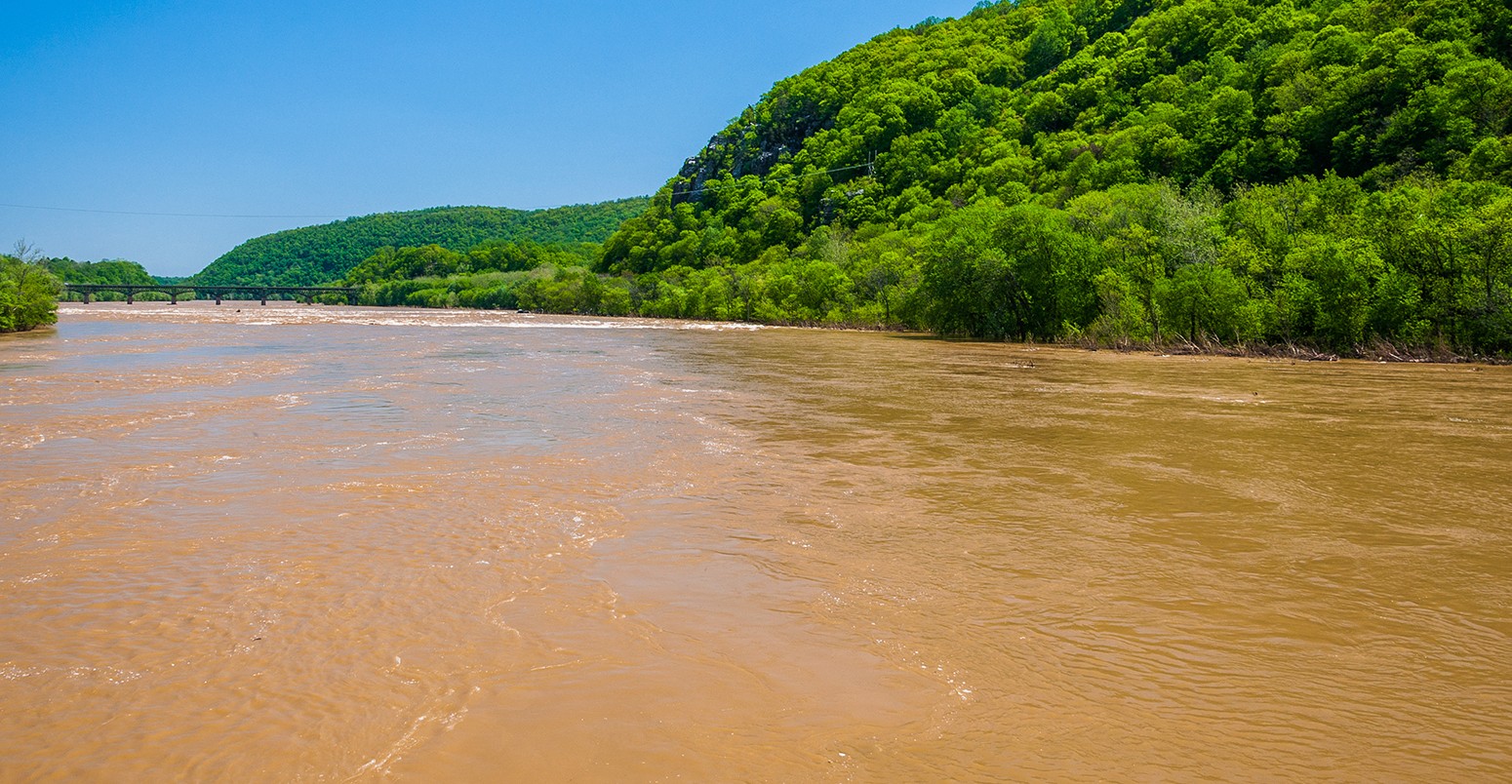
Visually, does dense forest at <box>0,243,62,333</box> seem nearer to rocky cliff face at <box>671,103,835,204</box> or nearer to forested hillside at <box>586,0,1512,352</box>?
forested hillside at <box>586,0,1512,352</box>

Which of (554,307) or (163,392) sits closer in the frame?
(163,392)

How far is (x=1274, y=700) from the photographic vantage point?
6.04m

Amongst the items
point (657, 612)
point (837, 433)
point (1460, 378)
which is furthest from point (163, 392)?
point (1460, 378)

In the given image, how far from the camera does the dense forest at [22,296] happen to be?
189 ft

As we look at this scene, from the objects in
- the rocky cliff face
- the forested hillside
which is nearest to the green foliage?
the forested hillside

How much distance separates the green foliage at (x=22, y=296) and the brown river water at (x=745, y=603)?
5184cm

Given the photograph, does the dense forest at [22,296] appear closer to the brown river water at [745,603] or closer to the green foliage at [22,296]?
the green foliage at [22,296]

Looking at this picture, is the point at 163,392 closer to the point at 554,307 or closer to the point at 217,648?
the point at 217,648

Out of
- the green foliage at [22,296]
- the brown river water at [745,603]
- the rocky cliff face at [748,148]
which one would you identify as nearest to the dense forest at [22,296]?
the green foliage at [22,296]

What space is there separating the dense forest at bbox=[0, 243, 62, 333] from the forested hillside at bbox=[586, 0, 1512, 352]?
62.3m

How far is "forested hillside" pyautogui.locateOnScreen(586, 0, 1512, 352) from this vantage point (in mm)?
41906

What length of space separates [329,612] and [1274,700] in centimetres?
746

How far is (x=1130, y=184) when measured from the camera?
264 ft

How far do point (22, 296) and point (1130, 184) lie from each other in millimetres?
89208
